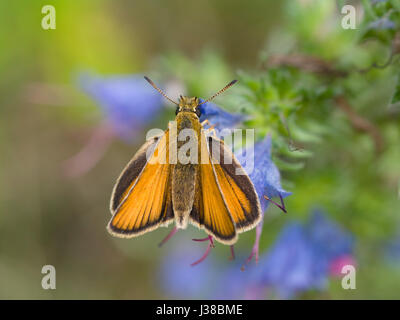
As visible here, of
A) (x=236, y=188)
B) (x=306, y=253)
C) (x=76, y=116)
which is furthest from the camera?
(x=76, y=116)

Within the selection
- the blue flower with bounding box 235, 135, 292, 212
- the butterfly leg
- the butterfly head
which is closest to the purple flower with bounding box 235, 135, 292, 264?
the blue flower with bounding box 235, 135, 292, 212

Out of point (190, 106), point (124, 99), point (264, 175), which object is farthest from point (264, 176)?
point (124, 99)

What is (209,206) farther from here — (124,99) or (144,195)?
(124,99)

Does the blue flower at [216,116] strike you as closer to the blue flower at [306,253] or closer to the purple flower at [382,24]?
the purple flower at [382,24]

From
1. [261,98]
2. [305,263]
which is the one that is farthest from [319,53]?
[305,263]

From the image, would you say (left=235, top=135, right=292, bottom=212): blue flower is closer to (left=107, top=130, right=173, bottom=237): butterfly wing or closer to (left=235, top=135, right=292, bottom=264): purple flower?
(left=235, top=135, right=292, bottom=264): purple flower

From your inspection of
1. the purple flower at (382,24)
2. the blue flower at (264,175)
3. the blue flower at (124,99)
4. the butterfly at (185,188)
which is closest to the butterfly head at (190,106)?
the butterfly at (185,188)
